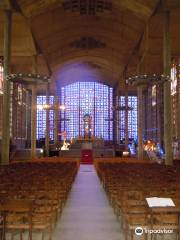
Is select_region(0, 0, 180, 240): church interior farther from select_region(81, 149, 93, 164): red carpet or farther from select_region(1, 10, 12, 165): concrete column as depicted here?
select_region(81, 149, 93, 164): red carpet

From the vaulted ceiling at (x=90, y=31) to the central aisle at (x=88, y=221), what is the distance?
14.9 m

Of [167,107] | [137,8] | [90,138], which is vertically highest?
[137,8]

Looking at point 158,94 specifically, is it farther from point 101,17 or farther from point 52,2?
point 52,2

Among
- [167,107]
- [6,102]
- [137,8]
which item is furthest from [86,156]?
[137,8]

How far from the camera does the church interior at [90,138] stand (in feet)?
24.7

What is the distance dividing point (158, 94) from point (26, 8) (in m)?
23.3

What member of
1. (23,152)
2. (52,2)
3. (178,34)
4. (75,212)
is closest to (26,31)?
(52,2)

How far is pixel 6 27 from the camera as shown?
80.0 feet

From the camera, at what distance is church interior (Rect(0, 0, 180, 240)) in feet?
24.7

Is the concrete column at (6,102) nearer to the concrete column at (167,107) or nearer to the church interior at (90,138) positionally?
the church interior at (90,138)

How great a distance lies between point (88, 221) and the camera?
9258 millimetres

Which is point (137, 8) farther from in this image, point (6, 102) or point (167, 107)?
point (6, 102)

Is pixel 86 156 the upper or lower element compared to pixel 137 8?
lower

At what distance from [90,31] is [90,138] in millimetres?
16367
